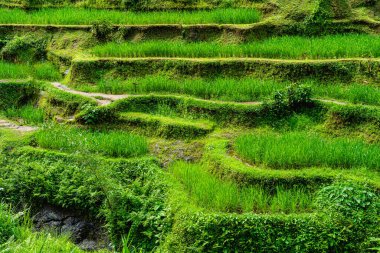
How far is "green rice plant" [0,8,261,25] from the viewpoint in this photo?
448 inches

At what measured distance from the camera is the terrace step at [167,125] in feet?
25.5

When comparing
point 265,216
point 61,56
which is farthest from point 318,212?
point 61,56

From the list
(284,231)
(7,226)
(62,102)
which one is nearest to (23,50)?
(62,102)

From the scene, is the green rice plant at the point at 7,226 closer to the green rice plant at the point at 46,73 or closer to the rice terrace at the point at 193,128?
the rice terrace at the point at 193,128

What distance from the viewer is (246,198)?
19.1ft

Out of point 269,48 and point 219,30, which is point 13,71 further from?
point 269,48

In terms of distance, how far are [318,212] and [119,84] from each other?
5200 millimetres

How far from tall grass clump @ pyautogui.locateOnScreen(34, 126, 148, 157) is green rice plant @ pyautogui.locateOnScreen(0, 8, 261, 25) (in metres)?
4.31

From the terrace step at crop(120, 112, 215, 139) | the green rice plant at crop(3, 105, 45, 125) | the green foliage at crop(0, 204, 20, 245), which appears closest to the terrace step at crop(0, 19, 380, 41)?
the green rice plant at crop(3, 105, 45, 125)

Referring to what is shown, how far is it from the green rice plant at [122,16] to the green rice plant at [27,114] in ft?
10.1

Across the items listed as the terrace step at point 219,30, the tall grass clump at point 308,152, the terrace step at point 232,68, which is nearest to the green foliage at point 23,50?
the terrace step at point 219,30

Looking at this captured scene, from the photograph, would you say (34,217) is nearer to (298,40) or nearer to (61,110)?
(61,110)

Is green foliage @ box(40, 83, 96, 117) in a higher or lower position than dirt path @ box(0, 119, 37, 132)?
higher

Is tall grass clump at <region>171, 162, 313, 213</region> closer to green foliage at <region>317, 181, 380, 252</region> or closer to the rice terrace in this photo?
the rice terrace
